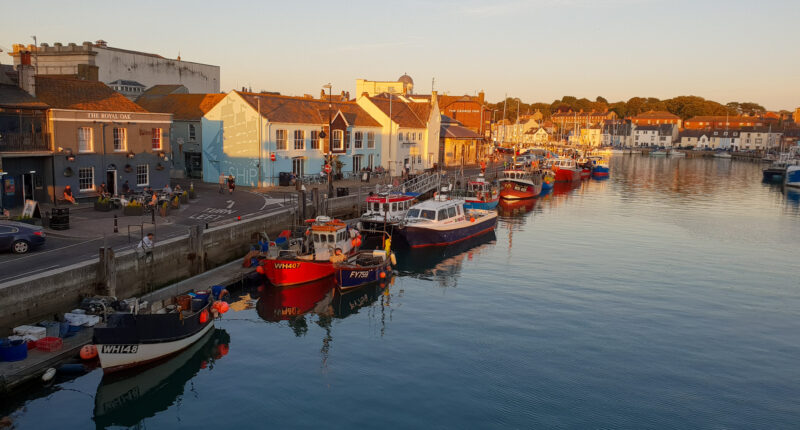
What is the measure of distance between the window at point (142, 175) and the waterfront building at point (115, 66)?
11250 millimetres

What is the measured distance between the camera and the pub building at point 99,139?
35031mm

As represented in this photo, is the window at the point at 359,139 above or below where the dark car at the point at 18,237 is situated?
above

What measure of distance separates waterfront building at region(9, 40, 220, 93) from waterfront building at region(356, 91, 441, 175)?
2546 cm

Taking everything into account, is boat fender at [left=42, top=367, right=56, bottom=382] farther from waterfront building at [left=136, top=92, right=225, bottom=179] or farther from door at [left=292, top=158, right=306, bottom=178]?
waterfront building at [left=136, top=92, right=225, bottom=179]

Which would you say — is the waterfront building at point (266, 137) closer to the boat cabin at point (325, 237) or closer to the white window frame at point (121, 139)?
the white window frame at point (121, 139)

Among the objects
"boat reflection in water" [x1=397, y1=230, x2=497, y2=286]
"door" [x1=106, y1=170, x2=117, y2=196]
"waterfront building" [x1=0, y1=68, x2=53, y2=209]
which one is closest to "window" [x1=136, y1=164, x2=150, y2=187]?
"door" [x1=106, y1=170, x2=117, y2=196]

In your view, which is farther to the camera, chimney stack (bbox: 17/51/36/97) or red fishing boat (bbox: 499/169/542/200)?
red fishing boat (bbox: 499/169/542/200)

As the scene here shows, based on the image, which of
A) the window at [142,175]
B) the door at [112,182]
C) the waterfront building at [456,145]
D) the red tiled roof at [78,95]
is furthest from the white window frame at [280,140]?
the waterfront building at [456,145]

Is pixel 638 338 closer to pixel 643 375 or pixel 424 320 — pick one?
pixel 643 375

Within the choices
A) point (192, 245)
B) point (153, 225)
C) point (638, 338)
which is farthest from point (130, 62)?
point (638, 338)

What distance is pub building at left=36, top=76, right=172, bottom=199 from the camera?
1379 inches

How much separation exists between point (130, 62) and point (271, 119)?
3032 cm

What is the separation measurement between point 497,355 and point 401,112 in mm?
53399

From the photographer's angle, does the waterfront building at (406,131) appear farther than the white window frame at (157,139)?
Yes
